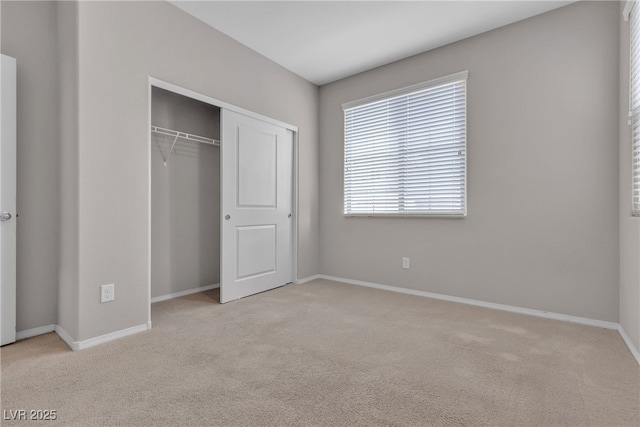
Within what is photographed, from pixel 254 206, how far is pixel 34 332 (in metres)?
2.04

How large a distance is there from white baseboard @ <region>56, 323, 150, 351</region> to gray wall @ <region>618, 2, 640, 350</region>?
3.39 meters

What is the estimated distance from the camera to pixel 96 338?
212cm

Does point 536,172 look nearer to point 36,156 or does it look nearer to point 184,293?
point 184,293

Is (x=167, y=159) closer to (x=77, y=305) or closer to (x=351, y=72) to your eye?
(x=77, y=305)

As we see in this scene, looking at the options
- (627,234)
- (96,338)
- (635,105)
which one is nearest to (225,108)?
(96,338)

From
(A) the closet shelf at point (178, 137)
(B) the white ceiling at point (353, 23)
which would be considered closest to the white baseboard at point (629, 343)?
(B) the white ceiling at point (353, 23)

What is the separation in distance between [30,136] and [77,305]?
4.25 ft

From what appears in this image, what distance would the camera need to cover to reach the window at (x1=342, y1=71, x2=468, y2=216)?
125 inches

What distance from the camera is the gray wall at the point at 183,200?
318 centimetres

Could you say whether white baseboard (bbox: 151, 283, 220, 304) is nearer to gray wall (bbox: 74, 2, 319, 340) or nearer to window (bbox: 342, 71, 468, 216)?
gray wall (bbox: 74, 2, 319, 340)

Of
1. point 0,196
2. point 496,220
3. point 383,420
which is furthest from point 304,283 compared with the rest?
point 0,196

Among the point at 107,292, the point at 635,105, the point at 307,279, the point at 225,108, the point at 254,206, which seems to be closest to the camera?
the point at 635,105

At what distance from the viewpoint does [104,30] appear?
219 centimetres

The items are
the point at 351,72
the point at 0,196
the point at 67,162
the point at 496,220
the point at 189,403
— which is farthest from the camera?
the point at 351,72
